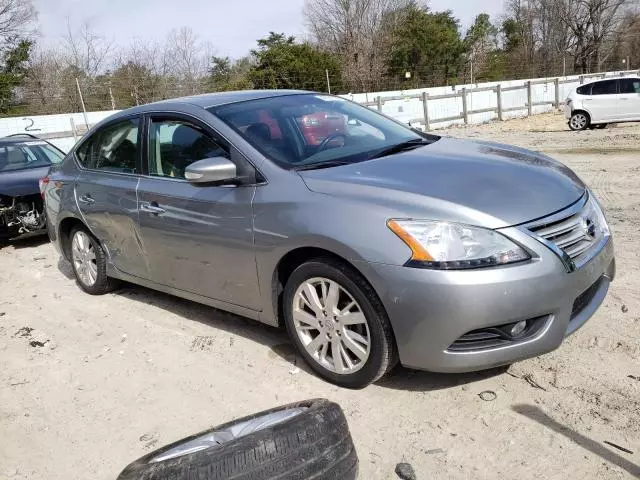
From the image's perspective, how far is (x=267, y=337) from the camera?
3998mm

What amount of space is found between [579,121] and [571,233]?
652 inches

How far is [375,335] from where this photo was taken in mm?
2881

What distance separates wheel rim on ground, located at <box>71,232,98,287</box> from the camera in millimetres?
5121

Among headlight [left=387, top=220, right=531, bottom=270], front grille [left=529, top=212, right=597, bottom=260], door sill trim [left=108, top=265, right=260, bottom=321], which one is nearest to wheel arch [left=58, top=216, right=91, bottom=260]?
door sill trim [left=108, top=265, right=260, bottom=321]

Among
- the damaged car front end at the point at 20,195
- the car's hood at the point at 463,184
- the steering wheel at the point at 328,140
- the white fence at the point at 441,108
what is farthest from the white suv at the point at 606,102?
the steering wheel at the point at 328,140

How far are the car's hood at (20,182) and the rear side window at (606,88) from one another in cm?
1559

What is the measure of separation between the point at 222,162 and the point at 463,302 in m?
1.61

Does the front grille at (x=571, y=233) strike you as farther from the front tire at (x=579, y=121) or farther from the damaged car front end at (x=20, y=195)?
the front tire at (x=579, y=121)

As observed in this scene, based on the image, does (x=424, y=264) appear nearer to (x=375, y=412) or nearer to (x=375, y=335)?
(x=375, y=335)

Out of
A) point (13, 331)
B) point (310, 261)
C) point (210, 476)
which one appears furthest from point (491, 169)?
point (13, 331)

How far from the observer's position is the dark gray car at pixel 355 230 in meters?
2.66

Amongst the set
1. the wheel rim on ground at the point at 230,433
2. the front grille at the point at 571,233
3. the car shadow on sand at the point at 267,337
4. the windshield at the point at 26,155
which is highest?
the windshield at the point at 26,155

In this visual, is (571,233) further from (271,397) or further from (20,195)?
(20,195)

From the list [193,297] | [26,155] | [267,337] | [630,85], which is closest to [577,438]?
[267,337]
